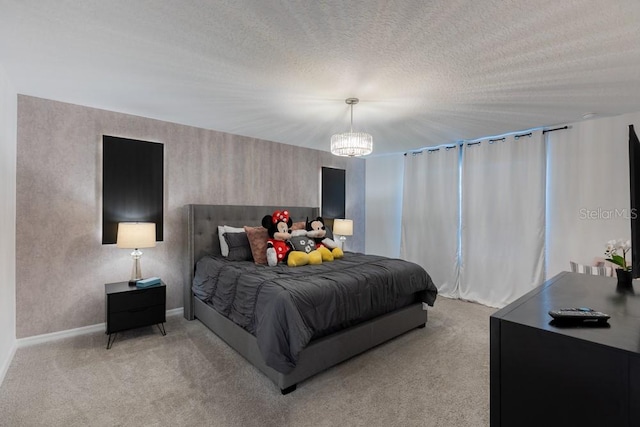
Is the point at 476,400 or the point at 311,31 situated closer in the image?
the point at 311,31

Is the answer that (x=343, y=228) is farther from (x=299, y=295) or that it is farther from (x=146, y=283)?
(x=146, y=283)

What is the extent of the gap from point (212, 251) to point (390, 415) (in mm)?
2779

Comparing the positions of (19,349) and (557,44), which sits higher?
(557,44)

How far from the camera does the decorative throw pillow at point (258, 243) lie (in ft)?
11.4

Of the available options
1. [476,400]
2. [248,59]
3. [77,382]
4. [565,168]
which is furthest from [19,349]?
[565,168]

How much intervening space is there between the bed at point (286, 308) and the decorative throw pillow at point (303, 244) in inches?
14.8

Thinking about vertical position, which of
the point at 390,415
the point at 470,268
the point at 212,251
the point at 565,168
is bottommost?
the point at 390,415

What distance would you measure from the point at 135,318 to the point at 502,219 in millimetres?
4700

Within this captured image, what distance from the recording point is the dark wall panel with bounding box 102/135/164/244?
3.24 meters

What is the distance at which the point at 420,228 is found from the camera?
16.5ft

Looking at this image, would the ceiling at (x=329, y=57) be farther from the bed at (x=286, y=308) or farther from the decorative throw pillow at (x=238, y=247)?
the bed at (x=286, y=308)

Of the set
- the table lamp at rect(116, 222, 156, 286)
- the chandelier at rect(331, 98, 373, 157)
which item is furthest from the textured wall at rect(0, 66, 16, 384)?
the chandelier at rect(331, 98, 373, 157)

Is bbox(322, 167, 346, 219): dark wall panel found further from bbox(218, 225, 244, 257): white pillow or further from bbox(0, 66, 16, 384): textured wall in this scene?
bbox(0, 66, 16, 384): textured wall

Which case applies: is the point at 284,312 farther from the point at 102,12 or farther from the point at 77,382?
Answer: the point at 102,12
